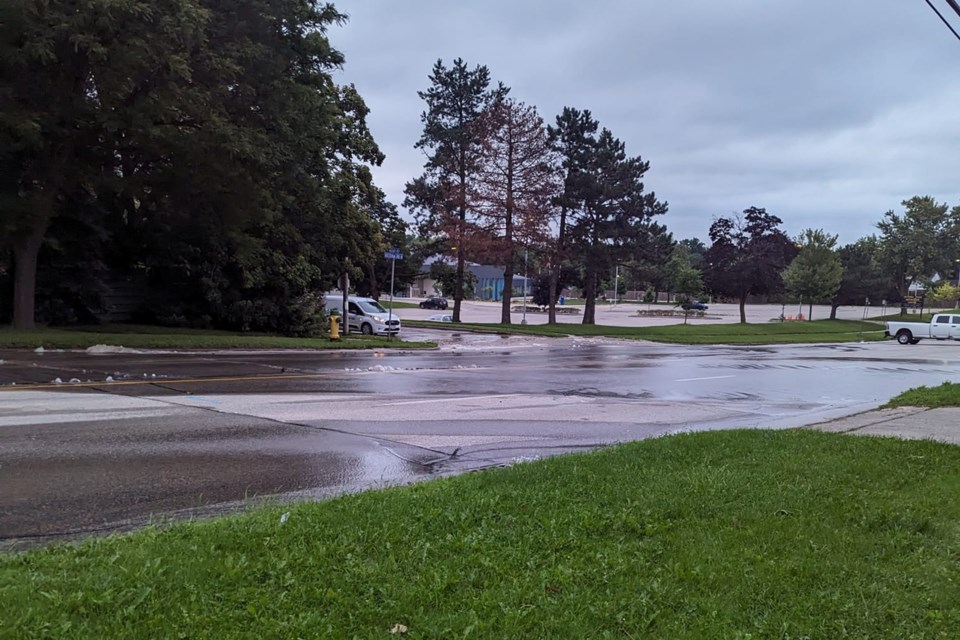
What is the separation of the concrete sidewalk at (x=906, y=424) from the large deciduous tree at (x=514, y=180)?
89.2ft

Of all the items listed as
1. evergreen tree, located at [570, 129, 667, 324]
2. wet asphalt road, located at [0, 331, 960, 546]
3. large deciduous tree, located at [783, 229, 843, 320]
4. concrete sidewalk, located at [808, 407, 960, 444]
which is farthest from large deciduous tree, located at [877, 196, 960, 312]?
concrete sidewalk, located at [808, 407, 960, 444]

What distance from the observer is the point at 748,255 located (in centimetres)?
5219

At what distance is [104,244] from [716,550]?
26381 millimetres

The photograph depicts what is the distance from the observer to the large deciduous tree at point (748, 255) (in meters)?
51.8

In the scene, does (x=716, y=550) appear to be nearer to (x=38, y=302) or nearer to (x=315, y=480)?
(x=315, y=480)

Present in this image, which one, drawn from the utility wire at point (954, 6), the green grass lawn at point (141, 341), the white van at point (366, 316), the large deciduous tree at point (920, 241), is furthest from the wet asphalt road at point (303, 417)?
the large deciduous tree at point (920, 241)

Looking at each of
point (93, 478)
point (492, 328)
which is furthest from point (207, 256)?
point (93, 478)

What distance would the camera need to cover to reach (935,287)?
260ft

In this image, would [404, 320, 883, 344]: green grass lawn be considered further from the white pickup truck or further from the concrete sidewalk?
the concrete sidewalk

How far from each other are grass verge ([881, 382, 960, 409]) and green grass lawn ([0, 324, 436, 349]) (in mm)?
15987

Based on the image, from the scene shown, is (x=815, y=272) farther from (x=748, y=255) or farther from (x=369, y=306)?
(x=369, y=306)

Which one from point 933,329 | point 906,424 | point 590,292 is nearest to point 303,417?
point 906,424

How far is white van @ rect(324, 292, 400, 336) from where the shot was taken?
103ft

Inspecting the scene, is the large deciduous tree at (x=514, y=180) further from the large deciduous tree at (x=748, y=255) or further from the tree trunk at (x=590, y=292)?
the large deciduous tree at (x=748, y=255)
